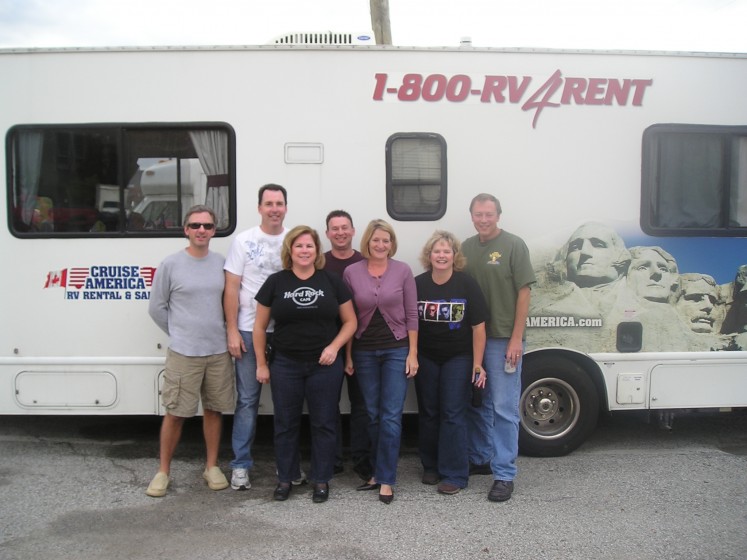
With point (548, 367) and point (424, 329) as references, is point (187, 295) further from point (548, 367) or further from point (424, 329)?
point (548, 367)

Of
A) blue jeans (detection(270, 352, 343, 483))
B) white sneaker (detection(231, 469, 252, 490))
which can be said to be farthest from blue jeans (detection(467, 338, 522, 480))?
white sneaker (detection(231, 469, 252, 490))

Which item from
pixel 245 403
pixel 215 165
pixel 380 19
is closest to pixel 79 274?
pixel 215 165

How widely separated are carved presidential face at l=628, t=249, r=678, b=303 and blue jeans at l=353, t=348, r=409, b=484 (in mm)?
1889

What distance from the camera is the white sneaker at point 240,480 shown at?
4379 millimetres

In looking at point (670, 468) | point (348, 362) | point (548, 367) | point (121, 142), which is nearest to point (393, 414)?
point (348, 362)

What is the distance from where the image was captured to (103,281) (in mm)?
4648

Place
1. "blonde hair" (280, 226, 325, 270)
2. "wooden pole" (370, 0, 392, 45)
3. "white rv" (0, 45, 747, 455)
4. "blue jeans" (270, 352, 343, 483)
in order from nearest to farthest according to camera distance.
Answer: "blonde hair" (280, 226, 325, 270) → "blue jeans" (270, 352, 343, 483) → "white rv" (0, 45, 747, 455) → "wooden pole" (370, 0, 392, 45)

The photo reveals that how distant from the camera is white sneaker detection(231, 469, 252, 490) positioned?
14.4 feet

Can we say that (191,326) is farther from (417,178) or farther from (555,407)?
(555,407)

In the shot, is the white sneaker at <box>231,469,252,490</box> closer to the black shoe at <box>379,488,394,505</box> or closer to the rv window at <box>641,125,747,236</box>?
the black shoe at <box>379,488,394,505</box>

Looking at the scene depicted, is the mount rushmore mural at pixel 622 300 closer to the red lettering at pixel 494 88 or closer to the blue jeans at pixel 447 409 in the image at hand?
the blue jeans at pixel 447 409

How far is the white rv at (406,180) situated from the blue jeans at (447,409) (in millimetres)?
852

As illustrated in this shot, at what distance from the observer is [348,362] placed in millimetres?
4246

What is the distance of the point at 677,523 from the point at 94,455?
4.15m
